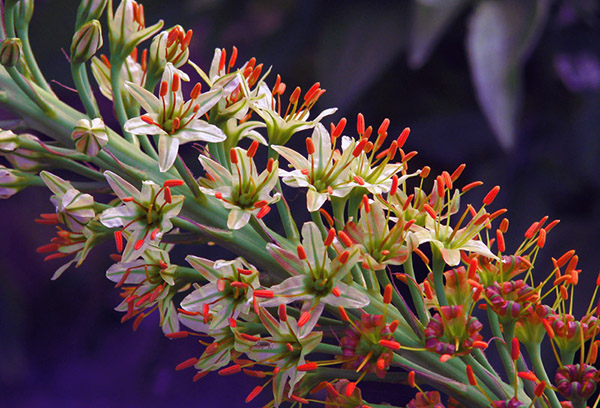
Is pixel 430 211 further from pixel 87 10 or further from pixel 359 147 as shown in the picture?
pixel 87 10

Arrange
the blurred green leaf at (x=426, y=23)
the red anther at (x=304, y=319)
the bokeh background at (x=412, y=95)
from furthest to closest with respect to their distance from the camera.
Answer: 1. the bokeh background at (x=412, y=95)
2. the blurred green leaf at (x=426, y=23)
3. the red anther at (x=304, y=319)

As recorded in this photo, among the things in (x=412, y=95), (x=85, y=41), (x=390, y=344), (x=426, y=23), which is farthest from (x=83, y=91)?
(x=412, y=95)

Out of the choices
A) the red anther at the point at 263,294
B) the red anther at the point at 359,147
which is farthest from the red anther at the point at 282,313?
the red anther at the point at 359,147

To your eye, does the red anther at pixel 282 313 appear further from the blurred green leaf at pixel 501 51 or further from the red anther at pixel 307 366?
the blurred green leaf at pixel 501 51

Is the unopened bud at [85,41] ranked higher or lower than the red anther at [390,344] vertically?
higher

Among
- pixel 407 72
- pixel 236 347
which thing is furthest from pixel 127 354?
pixel 236 347

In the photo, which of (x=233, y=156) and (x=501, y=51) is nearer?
(x=233, y=156)
